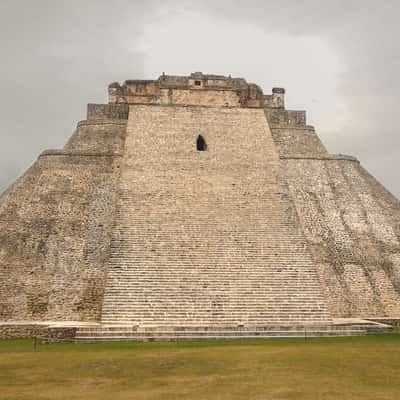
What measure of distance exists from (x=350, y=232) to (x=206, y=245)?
422 cm

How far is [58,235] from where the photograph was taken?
44.1 ft

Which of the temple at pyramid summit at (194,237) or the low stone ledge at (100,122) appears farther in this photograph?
the low stone ledge at (100,122)

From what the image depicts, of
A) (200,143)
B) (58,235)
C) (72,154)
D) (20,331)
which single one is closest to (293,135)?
(200,143)

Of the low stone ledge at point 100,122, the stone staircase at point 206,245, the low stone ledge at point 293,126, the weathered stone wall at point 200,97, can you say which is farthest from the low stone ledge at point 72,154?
the low stone ledge at point 293,126

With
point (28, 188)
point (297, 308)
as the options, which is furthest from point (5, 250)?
point (297, 308)

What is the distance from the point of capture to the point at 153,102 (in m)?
21.5

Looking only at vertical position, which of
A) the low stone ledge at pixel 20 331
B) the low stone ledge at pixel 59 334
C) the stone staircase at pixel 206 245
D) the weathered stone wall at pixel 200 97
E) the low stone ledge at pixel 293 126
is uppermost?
the weathered stone wall at pixel 200 97

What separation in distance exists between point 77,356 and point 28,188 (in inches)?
315

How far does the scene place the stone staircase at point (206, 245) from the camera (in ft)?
37.2

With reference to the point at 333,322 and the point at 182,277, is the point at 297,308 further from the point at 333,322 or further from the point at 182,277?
the point at 182,277

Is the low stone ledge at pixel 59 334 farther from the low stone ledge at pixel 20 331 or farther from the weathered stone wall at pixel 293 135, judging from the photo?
the weathered stone wall at pixel 293 135

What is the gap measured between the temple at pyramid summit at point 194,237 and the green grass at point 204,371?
4.22 feet

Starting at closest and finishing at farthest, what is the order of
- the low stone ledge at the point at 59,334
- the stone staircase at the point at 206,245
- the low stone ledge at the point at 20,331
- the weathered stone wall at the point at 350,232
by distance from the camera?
the low stone ledge at the point at 59,334, the low stone ledge at the point at 20,331, the stone staircase at the point at 206,245, the weathered stone wall at the point at 350,232

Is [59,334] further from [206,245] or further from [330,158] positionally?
[330,158]
